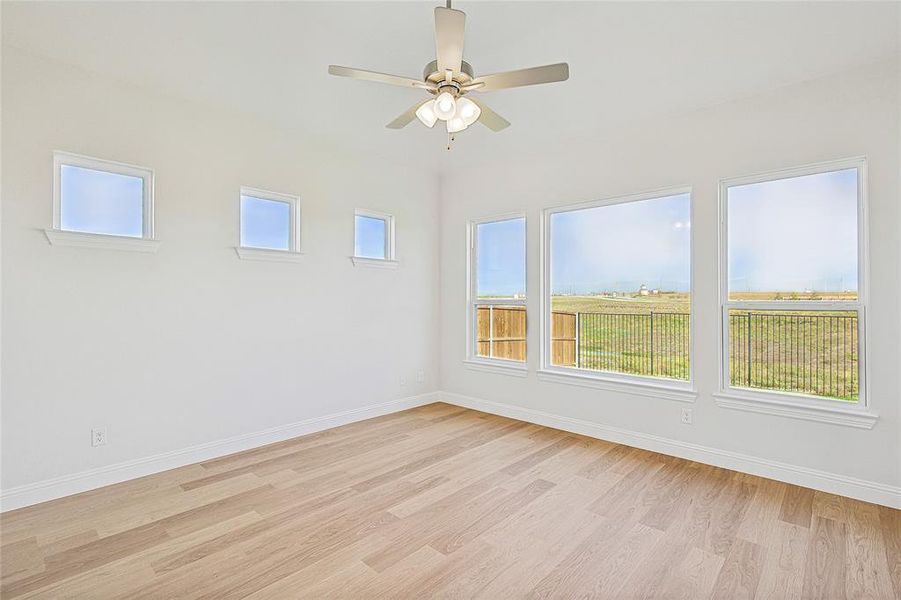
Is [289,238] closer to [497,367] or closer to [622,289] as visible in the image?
[497,367]

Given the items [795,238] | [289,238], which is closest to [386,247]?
[289,238]

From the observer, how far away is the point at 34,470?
8.91 feet

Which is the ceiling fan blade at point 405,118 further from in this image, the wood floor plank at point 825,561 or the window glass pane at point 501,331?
the wood floor plank at point 825,561

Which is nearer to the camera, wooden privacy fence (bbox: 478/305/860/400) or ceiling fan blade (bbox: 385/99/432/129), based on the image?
ceiling fan blade (bbox: 385/99/432/129)

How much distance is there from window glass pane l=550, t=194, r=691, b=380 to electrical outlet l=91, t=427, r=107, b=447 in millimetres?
3787

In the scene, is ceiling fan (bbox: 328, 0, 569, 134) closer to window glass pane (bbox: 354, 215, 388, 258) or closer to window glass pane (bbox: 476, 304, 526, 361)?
window glass pane (bbox: 354, 215, 388, 258)

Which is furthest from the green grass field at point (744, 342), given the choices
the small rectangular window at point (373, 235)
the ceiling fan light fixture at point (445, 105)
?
the ceiling fan light fixture at point (445, 105)

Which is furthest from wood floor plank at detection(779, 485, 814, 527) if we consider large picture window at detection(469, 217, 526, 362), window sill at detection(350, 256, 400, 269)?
window sill at detection(350, 256, 400, 269)

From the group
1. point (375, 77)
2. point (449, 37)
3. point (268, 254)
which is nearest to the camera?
point (449, 37)

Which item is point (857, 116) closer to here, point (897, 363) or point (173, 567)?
point (897, 363)

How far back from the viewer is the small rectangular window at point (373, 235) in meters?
4.62

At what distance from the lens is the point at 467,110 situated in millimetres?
2281

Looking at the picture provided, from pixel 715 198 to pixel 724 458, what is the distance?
2.02m

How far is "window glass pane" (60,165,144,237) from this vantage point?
2.88 metres
